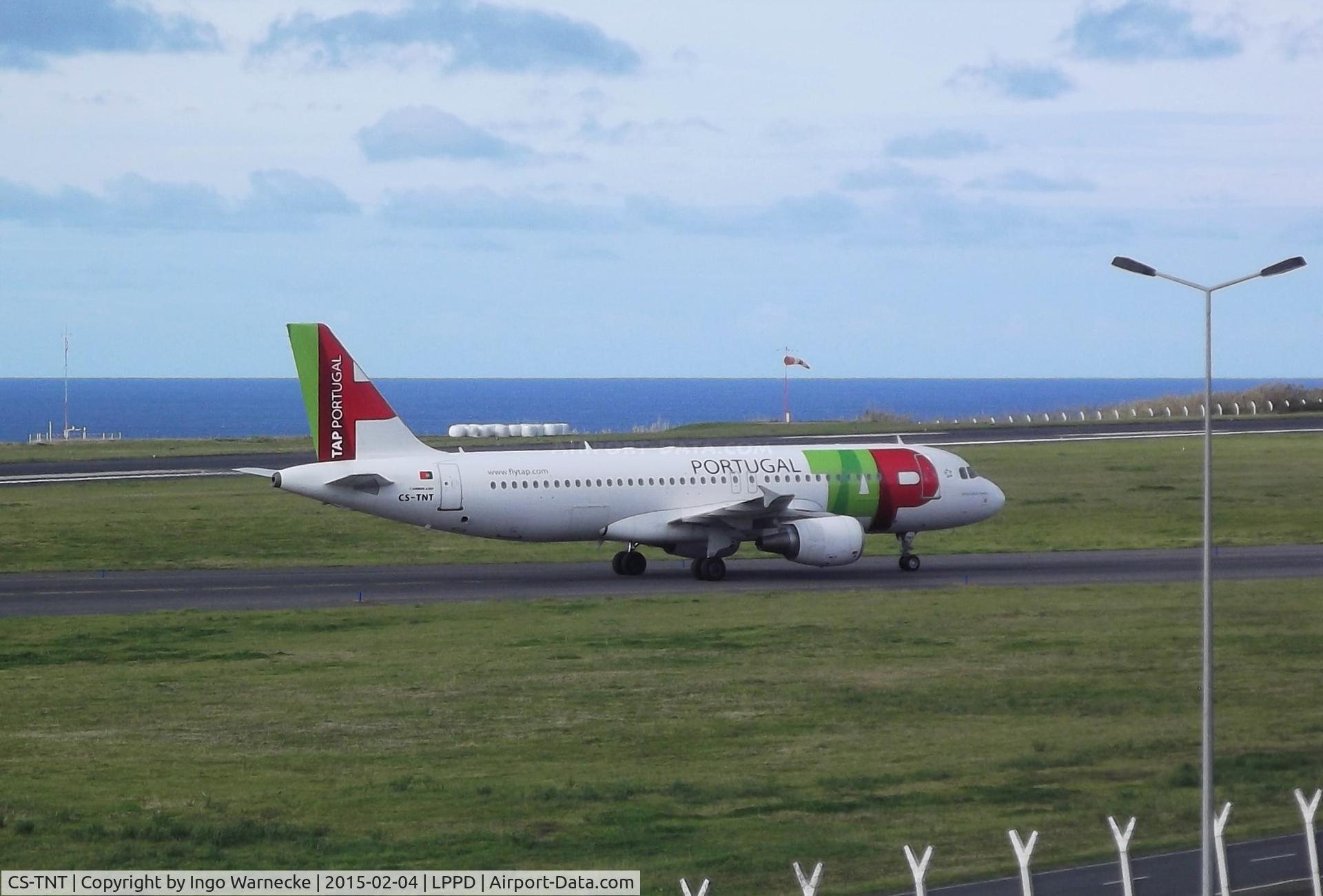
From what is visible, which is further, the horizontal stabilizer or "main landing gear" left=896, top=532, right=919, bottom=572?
"main landing gear" left=896, top=532, right=919, bottom=572

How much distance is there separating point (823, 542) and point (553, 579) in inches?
336

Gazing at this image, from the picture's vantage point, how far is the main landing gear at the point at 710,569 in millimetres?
51656

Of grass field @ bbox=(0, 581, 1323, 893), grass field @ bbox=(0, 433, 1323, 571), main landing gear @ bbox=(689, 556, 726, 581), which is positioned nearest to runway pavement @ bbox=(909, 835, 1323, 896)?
grass field @ bbox=(0, 581, 1323, 893)

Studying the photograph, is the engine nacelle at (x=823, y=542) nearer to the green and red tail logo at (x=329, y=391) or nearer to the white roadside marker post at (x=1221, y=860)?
the green and red tail logo at (x=329, y=391)

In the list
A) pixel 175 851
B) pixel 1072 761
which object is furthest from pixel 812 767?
pixel 175 851

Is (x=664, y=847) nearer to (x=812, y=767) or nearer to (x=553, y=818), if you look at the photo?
(x=553, y=818)

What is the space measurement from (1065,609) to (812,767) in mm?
18384

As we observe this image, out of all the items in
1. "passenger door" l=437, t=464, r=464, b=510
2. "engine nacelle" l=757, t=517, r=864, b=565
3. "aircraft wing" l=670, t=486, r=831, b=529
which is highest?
"passenger door" l=437, t=464, r=464, b=510

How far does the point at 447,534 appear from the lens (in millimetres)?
68875

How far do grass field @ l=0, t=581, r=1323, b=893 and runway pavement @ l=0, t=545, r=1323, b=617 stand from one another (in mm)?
3078

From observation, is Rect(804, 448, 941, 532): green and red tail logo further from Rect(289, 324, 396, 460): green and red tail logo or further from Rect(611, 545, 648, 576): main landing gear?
Rect(289, 324, 396, 460): green and red tail logo

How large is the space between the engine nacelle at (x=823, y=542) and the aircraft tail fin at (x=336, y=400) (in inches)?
491

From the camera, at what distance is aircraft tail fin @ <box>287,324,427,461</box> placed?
48.6 meters

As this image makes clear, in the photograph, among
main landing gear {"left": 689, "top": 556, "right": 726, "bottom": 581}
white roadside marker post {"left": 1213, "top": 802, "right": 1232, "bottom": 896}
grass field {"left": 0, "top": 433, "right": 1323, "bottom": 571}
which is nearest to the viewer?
white roadside marker post {"left": 1213, "top": 802, "right": 1232, "bottom": 896}
